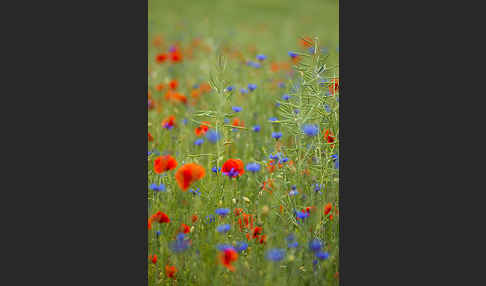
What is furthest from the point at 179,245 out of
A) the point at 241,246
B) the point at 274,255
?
the point at 274,255

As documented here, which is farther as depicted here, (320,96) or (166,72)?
(166,72)

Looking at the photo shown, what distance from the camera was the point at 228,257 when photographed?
180 centimetres

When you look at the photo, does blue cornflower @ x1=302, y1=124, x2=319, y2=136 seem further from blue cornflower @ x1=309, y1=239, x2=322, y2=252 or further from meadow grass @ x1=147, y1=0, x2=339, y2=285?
blue cornflower @ x1=309, y1=239, x2=322, y2=252

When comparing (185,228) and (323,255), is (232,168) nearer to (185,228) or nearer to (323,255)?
(185,228)

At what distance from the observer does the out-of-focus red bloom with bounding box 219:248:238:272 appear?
1.78 meters

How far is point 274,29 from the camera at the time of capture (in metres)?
7.76

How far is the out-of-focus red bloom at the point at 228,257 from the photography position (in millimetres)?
1778

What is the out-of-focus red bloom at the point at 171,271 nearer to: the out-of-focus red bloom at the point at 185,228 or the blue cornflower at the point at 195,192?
the out-of-focus red bloom at the point at 185,228

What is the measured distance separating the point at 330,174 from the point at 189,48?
4.10 m

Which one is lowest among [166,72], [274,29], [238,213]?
[238,213]

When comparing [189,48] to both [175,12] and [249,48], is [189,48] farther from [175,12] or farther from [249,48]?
[175,12]

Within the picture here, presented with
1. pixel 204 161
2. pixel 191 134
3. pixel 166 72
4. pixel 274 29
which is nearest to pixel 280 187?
pixel 204 161

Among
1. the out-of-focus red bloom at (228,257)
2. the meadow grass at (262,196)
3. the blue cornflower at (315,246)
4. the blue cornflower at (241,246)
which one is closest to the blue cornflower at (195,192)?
the meadow grass at (262,196)

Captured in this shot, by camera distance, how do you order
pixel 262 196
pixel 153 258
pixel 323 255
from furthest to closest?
pixel 262 196 → pixel 153 258 → pixel 323 255
